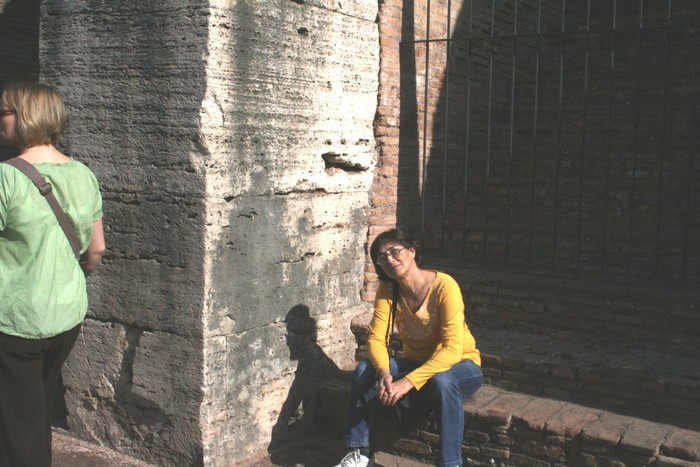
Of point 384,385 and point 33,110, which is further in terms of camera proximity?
point 384,385

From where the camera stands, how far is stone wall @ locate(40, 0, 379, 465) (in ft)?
14.3

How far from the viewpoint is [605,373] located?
426cm

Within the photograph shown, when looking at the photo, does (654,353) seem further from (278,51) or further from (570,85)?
(570,85)

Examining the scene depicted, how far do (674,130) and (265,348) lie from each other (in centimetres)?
363

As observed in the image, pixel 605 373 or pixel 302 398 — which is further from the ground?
pixel 605 373

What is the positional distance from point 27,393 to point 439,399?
1838 mm

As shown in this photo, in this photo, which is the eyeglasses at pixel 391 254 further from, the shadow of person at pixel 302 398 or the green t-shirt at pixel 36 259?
the green t-shirt at pixel 36 259

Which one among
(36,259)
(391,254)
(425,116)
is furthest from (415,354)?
(36,259)

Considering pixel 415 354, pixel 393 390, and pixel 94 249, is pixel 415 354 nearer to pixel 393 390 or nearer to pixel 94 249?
pixel 393 390

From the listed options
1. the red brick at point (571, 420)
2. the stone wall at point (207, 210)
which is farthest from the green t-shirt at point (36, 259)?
the red brick at point (571, 420)

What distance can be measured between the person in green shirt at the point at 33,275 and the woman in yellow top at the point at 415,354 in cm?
150

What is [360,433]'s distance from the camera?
164 inches

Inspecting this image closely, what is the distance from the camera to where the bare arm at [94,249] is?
140 inches

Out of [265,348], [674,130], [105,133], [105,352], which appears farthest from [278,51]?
[674,130]
